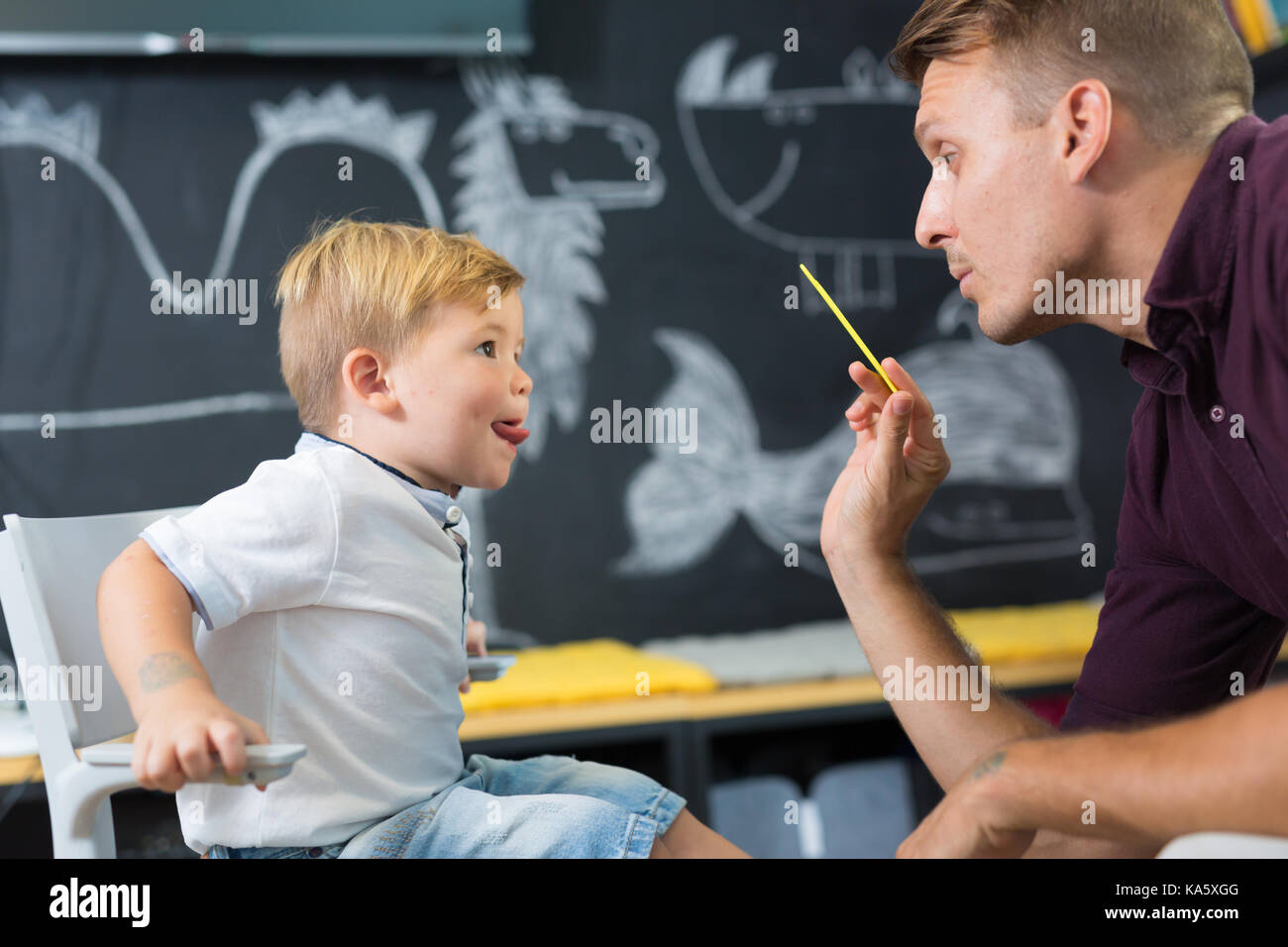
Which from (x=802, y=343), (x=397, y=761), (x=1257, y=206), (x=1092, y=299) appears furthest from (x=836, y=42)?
(x=397, y=761)

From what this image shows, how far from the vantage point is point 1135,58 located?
945 millimetres

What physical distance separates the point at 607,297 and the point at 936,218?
132 cm

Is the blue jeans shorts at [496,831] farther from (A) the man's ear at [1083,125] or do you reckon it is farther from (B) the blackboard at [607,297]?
(B) the blackboard at [607,297]

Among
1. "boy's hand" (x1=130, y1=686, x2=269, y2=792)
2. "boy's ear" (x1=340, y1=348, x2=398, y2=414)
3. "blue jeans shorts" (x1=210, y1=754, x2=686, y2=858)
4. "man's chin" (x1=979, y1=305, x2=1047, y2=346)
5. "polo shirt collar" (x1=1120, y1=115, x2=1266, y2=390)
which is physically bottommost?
"blue jeans shorts" (x1=210, y1=754, x2=686, y2=858)

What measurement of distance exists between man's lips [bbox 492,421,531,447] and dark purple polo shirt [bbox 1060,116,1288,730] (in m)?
0.55

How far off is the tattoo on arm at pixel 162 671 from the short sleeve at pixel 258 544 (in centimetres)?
8

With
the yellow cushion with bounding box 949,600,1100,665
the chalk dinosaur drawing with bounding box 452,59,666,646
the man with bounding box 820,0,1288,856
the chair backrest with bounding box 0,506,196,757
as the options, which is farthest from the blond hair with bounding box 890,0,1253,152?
the chalk dinosaur drawing with bounding box 452,59,666,646

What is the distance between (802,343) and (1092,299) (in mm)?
1451

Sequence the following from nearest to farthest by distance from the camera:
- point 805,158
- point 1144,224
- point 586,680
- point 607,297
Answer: point 1144,224, point 586,680, point 607,297, point 805,158

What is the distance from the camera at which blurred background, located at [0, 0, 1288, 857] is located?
2.06m

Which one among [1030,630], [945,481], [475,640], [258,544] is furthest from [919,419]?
[945,481]

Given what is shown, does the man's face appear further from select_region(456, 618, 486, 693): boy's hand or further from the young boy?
select_region(456, 618, 486, 693): boy's hand

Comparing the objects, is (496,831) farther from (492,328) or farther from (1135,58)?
(1135,58)

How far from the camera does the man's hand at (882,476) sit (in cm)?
106
